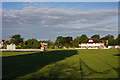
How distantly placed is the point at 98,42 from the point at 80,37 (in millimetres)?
23045

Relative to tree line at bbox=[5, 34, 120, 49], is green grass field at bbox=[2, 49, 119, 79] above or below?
below

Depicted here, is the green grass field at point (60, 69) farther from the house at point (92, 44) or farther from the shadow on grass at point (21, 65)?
the house at point (92, 44)

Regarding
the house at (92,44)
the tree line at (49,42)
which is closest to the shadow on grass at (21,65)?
the tree line at (49,42)

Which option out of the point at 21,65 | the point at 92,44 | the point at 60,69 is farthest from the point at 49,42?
the point at 60,69

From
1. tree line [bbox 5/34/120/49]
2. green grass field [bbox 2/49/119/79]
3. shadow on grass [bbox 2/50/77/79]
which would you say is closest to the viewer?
green grass field [bbox 2/49/119/79]

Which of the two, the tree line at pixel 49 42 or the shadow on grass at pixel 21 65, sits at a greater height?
the tree line at pixel 49 42

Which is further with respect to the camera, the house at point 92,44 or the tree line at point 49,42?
the house at point 92,44

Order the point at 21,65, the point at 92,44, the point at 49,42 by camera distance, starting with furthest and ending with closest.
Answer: the point at 49,42
the point at 92,44
the point at 21,65

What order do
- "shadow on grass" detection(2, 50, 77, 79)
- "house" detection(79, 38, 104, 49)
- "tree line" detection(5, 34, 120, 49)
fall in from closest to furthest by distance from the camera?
1. "shadow on grass" detection(2, 50, 77, 79)
2. "tree line" detection(5, 34, 120, 49)
3. "house" detection(79, 38, 104, 49)

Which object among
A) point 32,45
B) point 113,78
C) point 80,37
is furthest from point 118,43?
point 113,78

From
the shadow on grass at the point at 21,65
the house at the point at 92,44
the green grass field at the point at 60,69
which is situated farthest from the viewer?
the house at the point at 92,44

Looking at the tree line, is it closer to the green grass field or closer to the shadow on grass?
the shadow on grass

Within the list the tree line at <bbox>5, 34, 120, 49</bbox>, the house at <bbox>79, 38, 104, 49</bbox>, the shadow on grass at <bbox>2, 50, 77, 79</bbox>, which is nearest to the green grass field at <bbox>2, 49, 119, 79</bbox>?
the shadow on grass at <bbox>2, 50, 77, 79</bbox>

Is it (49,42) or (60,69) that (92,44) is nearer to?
(49,42)
